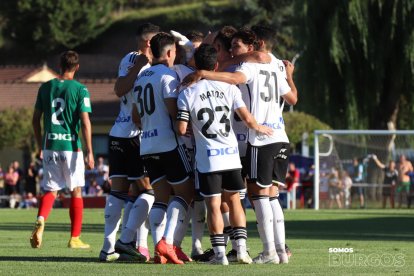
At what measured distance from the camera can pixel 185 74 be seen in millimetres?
11836

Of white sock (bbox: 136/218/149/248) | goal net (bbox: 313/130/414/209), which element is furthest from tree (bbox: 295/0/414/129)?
white sock (bbox: 136/218/149/248)

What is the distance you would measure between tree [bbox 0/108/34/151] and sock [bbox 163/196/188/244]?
1692 inches

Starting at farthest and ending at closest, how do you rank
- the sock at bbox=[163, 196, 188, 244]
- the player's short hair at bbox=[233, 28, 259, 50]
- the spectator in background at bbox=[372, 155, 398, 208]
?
the spectator in background at bbox=[372, 155, 398, 208] < the player's short hair at bbox=[233, 28, 259, 50] < the sock at bbox=[163, 196, 188, 244]

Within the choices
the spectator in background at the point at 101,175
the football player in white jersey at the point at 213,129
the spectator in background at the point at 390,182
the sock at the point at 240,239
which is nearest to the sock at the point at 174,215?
the football player in white jersey at the point at 213,129

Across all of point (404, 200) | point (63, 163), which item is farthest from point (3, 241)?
point (404, 200)

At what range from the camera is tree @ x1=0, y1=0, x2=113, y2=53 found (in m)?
95.0

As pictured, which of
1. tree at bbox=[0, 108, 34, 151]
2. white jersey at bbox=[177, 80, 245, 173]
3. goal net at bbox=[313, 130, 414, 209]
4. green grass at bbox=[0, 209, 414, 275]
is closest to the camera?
green grass at bbox=[0, 209, 414, 275]

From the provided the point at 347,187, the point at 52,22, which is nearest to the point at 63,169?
the point at 347,187

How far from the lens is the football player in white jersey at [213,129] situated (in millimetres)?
11312

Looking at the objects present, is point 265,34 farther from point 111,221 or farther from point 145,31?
point 111,221

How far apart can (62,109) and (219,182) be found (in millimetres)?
3198

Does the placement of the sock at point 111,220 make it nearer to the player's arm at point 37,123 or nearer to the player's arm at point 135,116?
the player's arm at point 135,116

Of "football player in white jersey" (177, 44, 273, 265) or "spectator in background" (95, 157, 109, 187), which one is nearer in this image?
"football player in white jersey" (177, 44, 273, 265)

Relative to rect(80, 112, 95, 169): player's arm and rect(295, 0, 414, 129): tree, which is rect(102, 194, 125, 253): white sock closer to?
rect(80, 112, 95, 169): player's arm
